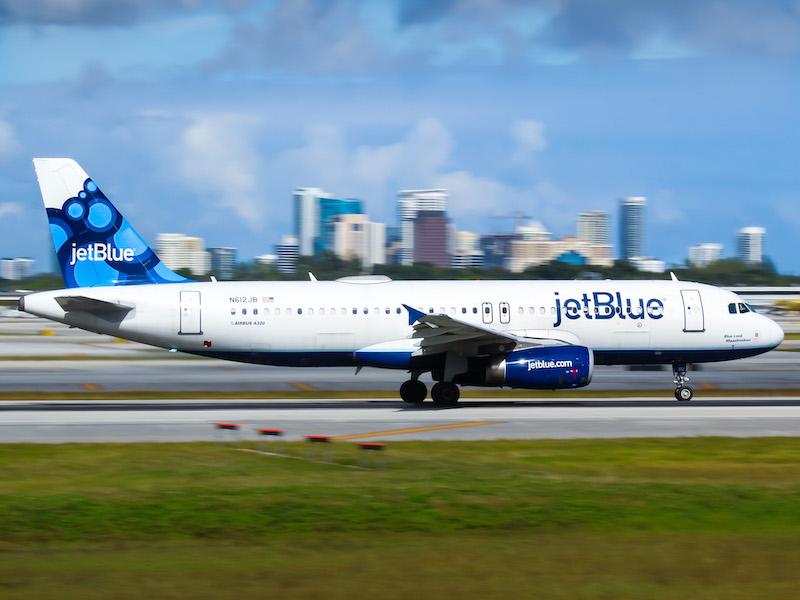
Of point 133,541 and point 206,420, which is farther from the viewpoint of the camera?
point 206,420

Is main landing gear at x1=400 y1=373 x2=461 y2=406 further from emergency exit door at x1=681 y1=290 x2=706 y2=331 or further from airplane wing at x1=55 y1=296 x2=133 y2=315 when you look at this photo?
airplane wing at x1=55 y1=296 x2=133 y2=315

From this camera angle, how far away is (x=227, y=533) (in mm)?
14914

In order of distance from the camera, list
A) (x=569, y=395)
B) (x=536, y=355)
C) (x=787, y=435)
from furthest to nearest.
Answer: (x=569, y=395) → (x=536, y=355) → (x=787, y=435)

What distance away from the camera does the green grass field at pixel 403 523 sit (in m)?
12.0

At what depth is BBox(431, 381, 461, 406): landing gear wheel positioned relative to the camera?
3253 centimetres

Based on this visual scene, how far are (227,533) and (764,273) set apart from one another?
11264 centimetres

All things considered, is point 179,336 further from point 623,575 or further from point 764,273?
point 764,273

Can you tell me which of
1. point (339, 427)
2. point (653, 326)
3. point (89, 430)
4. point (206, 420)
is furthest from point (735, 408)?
point (89, 430)

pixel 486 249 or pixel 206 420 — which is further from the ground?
pixel 486 249

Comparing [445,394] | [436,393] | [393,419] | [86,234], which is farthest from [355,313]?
[86,234]

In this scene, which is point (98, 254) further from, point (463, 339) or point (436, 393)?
point (463, 339)

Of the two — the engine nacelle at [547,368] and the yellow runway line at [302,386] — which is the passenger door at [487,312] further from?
the yellow runway line at [302,386]

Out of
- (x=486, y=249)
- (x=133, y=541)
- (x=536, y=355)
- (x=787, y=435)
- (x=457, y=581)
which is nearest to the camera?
(x=457, y=581)

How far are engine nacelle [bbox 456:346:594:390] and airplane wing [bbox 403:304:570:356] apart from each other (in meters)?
0.58
